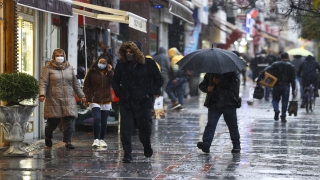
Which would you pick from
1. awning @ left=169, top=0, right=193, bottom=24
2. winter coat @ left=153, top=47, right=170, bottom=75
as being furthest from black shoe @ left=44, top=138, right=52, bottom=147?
winter coat @ left=153, top=47, right=170, bottom=75

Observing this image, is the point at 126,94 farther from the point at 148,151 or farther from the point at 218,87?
the point at 218,87

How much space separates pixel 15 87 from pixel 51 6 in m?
2.14

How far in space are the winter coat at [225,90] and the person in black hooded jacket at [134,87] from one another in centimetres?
154

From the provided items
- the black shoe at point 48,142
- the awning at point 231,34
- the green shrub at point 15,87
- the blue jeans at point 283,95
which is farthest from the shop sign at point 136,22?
the awning at point 231,34

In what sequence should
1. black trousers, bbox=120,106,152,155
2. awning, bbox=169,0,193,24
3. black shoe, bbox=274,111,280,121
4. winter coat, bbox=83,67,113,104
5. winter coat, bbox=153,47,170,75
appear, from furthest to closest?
1. winter coat, bbox=153,47,170,75
2. awning, bbox=169,0,193,24
3. black shoe, bbox=274,111,280,121
4. winter coat, bbox=83,67,113,104
5. black trousers, bbox=120,106,152,155

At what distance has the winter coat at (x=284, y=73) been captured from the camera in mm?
19250

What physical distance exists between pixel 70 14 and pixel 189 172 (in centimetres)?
490

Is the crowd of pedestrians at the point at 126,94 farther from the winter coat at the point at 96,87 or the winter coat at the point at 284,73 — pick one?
the winter coat at the point at 284,73

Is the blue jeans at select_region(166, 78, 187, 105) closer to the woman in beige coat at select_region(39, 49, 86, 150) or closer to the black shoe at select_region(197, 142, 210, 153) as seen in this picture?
the woman in beige coat at select_region(39, 49, 86, 150)

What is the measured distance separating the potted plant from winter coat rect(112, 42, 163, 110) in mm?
1400

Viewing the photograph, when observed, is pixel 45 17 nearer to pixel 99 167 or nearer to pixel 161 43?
pixel 99 167

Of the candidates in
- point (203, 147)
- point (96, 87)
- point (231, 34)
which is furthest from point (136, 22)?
point (231, 34)

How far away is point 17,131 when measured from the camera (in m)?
11.7

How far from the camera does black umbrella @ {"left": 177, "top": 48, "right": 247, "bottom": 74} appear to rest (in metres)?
12.0
